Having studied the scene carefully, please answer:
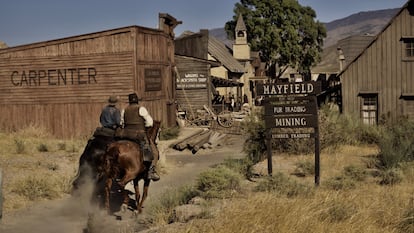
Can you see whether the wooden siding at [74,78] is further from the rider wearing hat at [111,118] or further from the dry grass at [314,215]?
the dry grass at [314,215]

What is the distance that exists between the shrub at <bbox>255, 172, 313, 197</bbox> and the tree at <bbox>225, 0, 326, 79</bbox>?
56.3 m

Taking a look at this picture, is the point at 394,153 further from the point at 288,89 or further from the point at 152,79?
the point at 152,79

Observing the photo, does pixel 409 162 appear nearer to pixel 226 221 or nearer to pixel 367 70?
pixel 226 221

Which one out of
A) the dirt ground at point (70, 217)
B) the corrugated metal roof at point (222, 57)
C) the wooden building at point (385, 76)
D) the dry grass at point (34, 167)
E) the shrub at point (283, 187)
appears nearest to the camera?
the shrub at point (283, 187)

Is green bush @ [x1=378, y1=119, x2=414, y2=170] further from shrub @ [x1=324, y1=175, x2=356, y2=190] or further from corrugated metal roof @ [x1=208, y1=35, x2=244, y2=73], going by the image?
corrugated metal roof @ [x1=208, y1=35, x2=244, y2=73]

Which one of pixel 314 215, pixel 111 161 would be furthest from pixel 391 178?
pixel 111 161

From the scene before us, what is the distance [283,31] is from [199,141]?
45433mm

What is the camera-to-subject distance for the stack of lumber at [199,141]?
75.4ft

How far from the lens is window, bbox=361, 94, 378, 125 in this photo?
89.4ft

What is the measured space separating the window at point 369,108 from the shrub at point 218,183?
58.3ft

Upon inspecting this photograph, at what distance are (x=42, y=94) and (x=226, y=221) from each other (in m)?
18.9

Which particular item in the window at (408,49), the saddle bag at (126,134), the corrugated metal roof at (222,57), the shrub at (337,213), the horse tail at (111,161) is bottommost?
the shrub at (337,213)

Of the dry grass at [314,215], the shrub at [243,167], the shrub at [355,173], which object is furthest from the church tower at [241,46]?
the dry grass at [314,215]

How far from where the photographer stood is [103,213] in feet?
35.4
